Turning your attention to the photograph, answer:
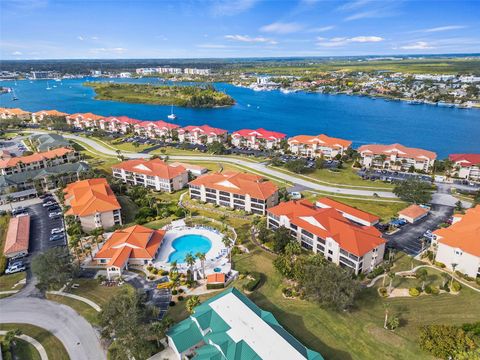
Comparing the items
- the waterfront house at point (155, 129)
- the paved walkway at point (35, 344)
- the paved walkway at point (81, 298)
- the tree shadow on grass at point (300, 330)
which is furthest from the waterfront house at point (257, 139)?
the paved walkway at point (35, 344)

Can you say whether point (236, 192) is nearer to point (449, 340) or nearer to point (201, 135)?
point (449, 340)

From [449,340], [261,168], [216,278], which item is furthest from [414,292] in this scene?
[261,168]

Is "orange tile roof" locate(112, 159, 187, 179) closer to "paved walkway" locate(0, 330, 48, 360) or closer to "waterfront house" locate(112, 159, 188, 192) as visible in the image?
"waterfront house" locate(112, 159, 188, 192)

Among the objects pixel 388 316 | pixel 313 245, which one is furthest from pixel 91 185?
pixel 388 316

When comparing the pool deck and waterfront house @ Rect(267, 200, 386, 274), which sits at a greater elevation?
waterfront house @ Rect(267, 200, 386, 274)

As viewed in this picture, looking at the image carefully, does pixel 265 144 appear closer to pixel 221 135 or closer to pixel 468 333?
pixel 221 135

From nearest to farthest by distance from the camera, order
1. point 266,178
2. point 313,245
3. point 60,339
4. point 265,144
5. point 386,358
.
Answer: point 386,358 < point 60,339 < point 313,245 < point 266,178 < point 265,144

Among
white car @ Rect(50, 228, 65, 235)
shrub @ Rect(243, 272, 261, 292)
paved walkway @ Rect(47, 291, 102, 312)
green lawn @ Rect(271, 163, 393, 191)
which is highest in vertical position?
green lawn @ Rect(271, 163, 393, 191)

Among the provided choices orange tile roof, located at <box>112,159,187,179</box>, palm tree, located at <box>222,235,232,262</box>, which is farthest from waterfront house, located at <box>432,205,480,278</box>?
orange tile roof, located at <box>112,159,187,179</box>
